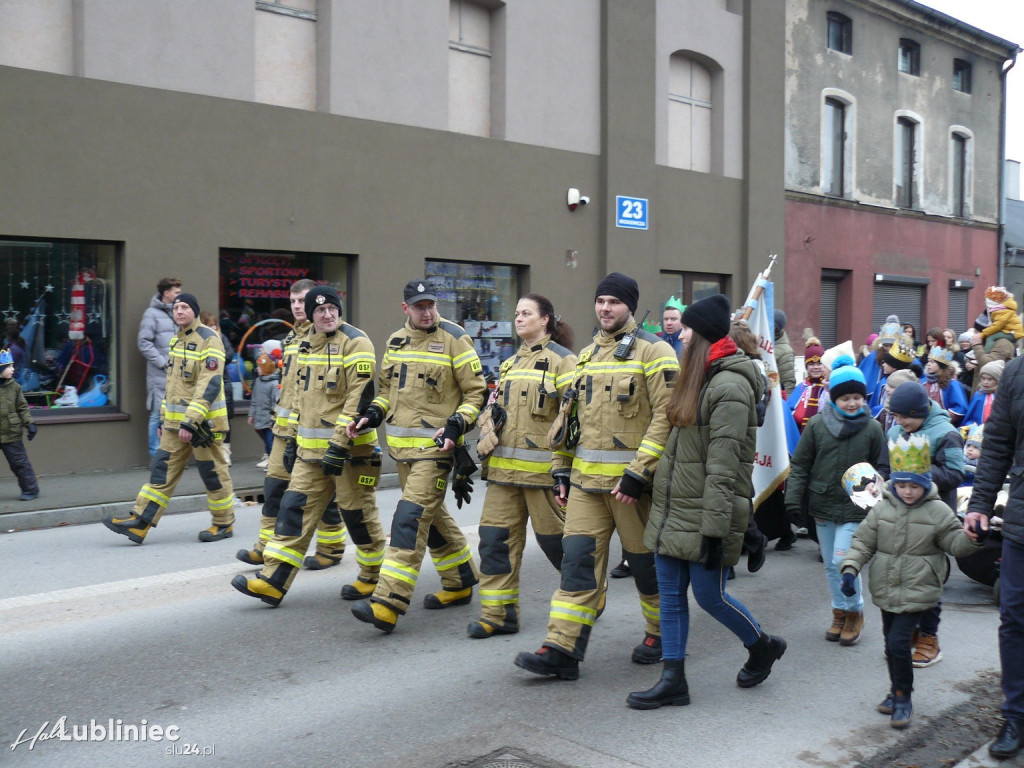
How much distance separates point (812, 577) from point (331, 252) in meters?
8.59

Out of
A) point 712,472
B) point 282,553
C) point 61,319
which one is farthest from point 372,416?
point 61,319

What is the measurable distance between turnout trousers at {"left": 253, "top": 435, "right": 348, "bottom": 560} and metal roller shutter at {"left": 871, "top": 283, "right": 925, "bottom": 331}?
20080mm

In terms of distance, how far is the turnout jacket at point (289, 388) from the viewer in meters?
7.42

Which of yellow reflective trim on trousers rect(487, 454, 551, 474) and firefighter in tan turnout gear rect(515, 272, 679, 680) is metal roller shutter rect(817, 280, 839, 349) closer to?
yellow reflective trim on trousers rect(487, 454, 551, 474)

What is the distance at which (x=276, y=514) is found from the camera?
7.61 m

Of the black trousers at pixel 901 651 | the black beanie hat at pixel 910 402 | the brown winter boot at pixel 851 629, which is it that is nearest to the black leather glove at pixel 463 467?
the brown winter boot at pixel 851 629

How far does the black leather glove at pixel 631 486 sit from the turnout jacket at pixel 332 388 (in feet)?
7.13

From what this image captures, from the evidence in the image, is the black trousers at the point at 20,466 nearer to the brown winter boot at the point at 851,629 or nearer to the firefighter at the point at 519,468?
the firefighter at the point at 519,468

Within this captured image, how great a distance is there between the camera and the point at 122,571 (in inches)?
312

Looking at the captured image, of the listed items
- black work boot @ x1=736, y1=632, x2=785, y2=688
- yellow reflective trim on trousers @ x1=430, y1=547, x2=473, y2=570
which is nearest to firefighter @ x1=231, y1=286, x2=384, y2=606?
yellow reflective trim on trousers @ x1=430, y1=547, x2=473, y2=570

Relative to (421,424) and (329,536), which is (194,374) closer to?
(329,536)

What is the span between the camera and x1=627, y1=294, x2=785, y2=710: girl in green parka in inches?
189

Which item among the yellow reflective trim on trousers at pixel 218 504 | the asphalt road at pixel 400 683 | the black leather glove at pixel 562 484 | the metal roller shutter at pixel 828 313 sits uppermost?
the metal roller shutter at pixel 828 313

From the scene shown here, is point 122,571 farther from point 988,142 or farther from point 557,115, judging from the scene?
point 988,142
